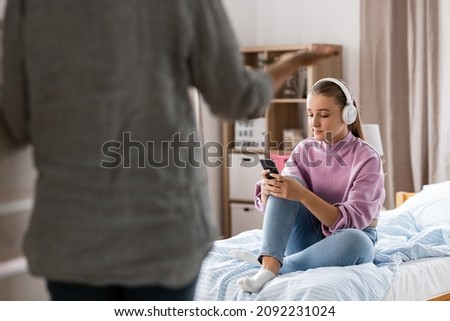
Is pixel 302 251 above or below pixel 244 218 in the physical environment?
above

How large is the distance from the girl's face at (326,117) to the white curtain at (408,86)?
183 centimetres

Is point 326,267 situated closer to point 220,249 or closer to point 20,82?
point 220,249

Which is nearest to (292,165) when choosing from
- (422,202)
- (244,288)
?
(244,288)

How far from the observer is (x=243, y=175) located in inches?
197

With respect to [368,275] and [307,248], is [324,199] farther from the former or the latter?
[368,275]

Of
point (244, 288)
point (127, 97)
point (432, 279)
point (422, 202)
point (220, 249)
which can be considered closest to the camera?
point (127, 97)

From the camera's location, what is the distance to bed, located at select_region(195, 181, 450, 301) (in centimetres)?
234

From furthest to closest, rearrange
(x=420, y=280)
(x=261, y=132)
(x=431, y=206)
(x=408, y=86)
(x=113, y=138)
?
(x=261, y=132) < (x=408, y=86) < (x=431, y=206) < (x=420, y=280) < (x=113, y=138)

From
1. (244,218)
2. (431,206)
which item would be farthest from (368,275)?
(244,218)

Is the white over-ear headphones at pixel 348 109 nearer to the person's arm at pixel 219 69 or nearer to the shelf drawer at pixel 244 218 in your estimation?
the person's arm at pixel 219 69

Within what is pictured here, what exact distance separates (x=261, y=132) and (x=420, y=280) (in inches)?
97.1

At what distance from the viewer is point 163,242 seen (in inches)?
47.3

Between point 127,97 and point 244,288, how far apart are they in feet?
4.31

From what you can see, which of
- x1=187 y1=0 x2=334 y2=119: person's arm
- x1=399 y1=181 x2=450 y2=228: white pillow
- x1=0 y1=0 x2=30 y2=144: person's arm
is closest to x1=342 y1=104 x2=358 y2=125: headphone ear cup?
x1=399 y1=181 x2=450 y2=228: white pillow
